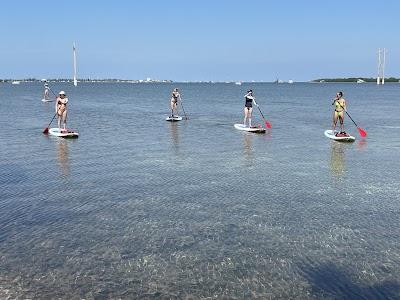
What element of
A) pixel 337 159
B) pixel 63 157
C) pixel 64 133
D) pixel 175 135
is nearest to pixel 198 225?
pixel 63 157

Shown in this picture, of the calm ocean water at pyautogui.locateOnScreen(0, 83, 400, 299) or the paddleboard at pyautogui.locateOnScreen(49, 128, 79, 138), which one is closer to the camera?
the calm ocean water at pyautogui.locateOnScreen(0, 83, 400, 299)

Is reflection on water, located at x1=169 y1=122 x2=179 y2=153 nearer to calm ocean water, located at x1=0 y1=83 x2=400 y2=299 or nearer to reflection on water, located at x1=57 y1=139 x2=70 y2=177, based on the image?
calm ocean water, located at x1=0 y1=83 x2=400 y2=299

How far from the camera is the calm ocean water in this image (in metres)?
8.60

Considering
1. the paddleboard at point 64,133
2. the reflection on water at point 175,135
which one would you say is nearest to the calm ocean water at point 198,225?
the reflection on water at point 175,135

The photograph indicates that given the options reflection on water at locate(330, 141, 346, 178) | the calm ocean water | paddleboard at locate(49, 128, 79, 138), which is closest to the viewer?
the calm ocean water

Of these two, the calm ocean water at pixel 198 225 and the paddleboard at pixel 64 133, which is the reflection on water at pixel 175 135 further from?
the paddleboard at pixel 64 133

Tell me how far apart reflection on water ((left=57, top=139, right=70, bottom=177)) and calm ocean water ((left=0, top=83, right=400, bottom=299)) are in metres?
0.07

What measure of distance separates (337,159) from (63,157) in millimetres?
12253

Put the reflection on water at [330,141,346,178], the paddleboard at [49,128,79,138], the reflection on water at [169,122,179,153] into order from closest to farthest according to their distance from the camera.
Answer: the reflection on water at [330,141,346,178] → the reflection on water at [169,122,179,153] → the paddleboard at [49,128,79,138]

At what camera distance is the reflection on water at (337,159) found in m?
18.2

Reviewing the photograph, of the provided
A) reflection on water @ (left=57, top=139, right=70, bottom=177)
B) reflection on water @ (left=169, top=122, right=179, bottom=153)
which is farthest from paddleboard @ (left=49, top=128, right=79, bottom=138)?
reflection on water @ (left=169, top=122, right=179, bottom=153)

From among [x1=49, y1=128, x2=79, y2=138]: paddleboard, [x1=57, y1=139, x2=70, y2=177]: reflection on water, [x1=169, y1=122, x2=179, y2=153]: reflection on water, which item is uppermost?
[x1=49, y1=128, x2=79, y2=138]: paddleboard

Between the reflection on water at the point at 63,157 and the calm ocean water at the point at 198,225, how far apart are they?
7cm

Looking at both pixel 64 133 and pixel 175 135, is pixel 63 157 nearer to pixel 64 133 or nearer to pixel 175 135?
pixel 64 133
